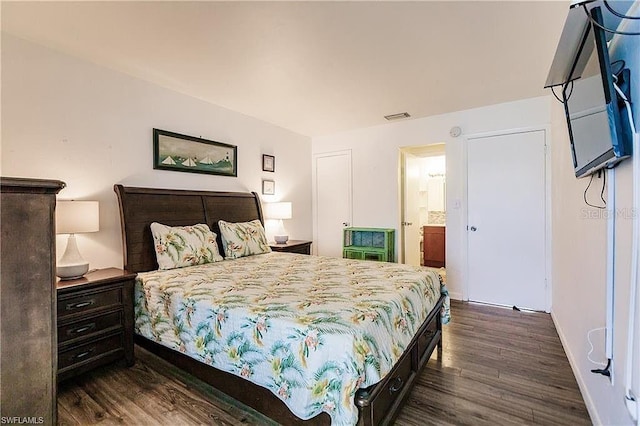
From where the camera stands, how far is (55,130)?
7.70 ft

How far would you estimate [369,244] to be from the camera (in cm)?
460

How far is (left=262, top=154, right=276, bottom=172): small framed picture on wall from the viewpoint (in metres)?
4.26

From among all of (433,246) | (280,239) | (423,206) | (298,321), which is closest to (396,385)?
(298,321)

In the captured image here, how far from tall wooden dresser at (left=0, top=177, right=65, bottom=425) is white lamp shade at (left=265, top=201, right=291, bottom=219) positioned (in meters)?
3.08

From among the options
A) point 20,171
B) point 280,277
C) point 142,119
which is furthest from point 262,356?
point 142,119

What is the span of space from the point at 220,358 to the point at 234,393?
21cm

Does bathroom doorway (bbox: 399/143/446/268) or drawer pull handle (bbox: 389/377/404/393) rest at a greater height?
bathroom doorway (bbox: 399/143/446/268)

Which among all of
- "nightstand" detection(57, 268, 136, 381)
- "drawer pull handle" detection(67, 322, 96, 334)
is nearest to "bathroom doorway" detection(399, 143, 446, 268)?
"nightstand" detection(57, 268, 136, 381)

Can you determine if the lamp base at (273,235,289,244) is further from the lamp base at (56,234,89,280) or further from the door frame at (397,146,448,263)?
the lamp base at (56,234,89,280)

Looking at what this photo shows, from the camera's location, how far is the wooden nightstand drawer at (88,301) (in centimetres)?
198

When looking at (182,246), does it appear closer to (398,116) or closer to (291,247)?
(291,247)

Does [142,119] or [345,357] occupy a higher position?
[142,119]

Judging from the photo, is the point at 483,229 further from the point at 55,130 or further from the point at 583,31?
the point at 55,130

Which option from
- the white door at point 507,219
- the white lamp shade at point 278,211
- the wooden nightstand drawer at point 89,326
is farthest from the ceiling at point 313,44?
the wooden nightstand drawer at point 89,326
